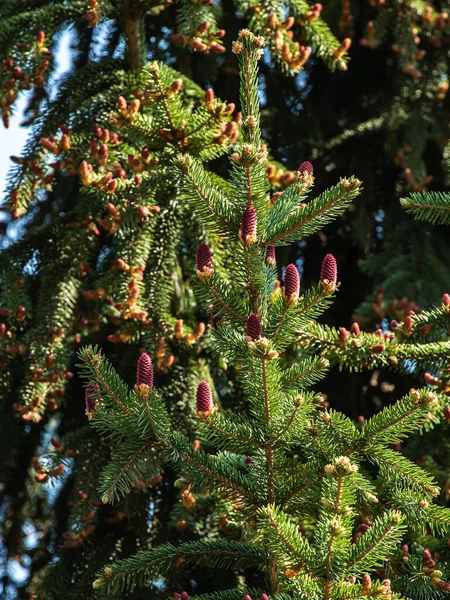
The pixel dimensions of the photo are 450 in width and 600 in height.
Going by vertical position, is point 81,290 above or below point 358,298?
below

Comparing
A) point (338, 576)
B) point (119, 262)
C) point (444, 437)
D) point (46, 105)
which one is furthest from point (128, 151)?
point (338, 576)

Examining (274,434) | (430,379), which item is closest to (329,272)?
(274,434)

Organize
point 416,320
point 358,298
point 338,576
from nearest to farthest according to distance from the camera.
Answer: point 338,576 < point 416,320 < point 358,298

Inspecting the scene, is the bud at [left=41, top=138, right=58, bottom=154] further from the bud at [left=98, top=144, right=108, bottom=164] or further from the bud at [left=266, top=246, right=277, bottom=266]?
the bud at [left=266, top=246, right=277, bottom=266]

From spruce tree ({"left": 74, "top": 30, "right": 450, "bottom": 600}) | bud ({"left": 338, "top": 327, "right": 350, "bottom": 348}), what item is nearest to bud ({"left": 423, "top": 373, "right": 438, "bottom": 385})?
bud ({"left": 338, "top": 327, "right": 350, "bottom": 348})

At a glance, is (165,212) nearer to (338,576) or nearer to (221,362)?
(221,362)

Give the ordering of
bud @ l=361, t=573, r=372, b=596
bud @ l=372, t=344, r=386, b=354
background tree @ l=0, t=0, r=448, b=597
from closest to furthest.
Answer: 1. bud @ l=361, t=573, r=372, b=596
2. bud @ l=372, t=344, r=386, b=354
3. background tree @ l=0, t=0, r=448, b=597
